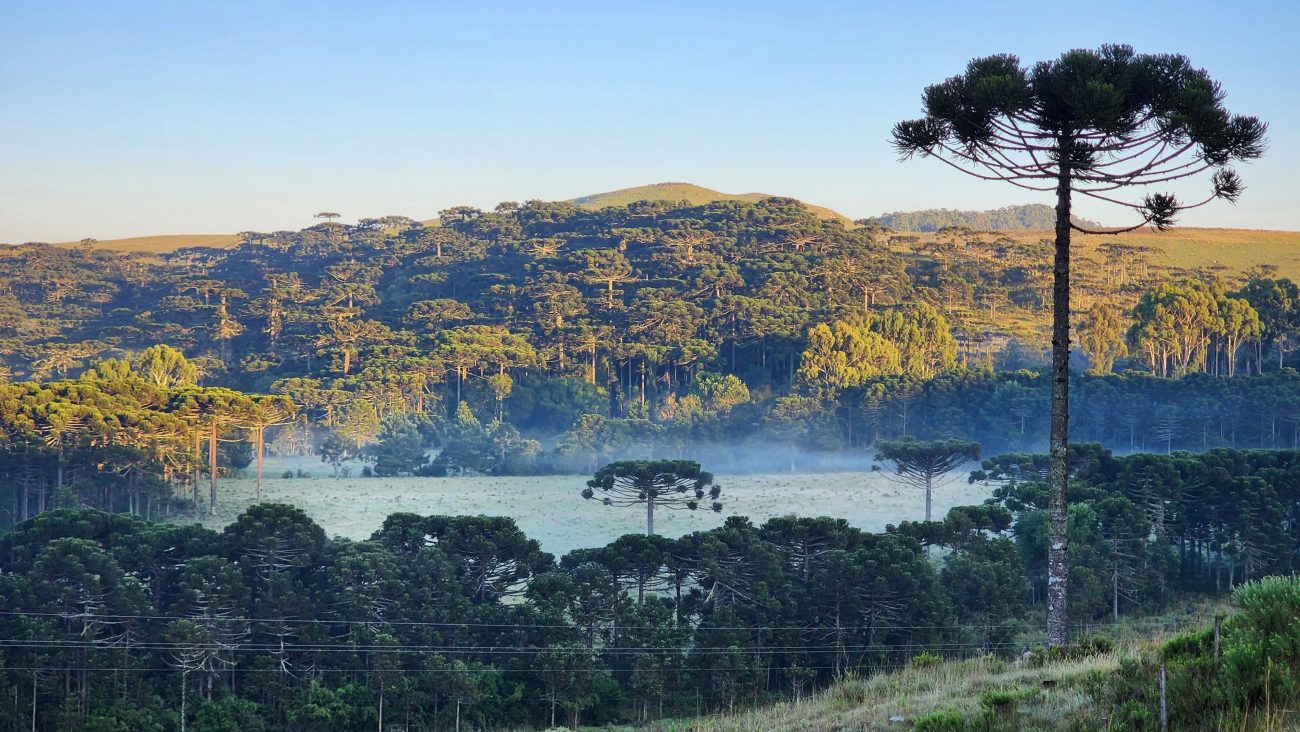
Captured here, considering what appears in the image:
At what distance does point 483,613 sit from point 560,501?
1465 inches

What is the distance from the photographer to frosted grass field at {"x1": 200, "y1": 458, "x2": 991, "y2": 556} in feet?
192

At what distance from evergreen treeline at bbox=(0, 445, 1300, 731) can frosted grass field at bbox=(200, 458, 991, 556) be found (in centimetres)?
1742

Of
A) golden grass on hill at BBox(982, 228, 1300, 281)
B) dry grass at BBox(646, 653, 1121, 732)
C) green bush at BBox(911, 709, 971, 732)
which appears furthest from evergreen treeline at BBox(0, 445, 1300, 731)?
golden grass on hill at BBox(982, 228, 1300, 281)

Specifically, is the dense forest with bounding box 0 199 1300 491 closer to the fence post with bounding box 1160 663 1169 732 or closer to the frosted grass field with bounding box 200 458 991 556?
the frosted grass field with bounding box 200 458 991 556

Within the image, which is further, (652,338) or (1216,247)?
(1216,247)

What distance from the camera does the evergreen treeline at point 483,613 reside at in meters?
28.8

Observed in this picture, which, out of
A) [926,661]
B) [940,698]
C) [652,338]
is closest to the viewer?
[940,698]

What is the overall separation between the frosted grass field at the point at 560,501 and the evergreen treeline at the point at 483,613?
1742 centimetres

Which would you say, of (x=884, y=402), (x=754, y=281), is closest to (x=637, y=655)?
(x=884, y=402)

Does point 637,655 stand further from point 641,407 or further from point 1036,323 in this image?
point 1036,323

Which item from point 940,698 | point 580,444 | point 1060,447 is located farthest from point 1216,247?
point 940,698

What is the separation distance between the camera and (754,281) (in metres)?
127

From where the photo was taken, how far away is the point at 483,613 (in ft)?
106

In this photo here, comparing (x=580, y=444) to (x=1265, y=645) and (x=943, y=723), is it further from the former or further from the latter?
(x=1265, y=645)
